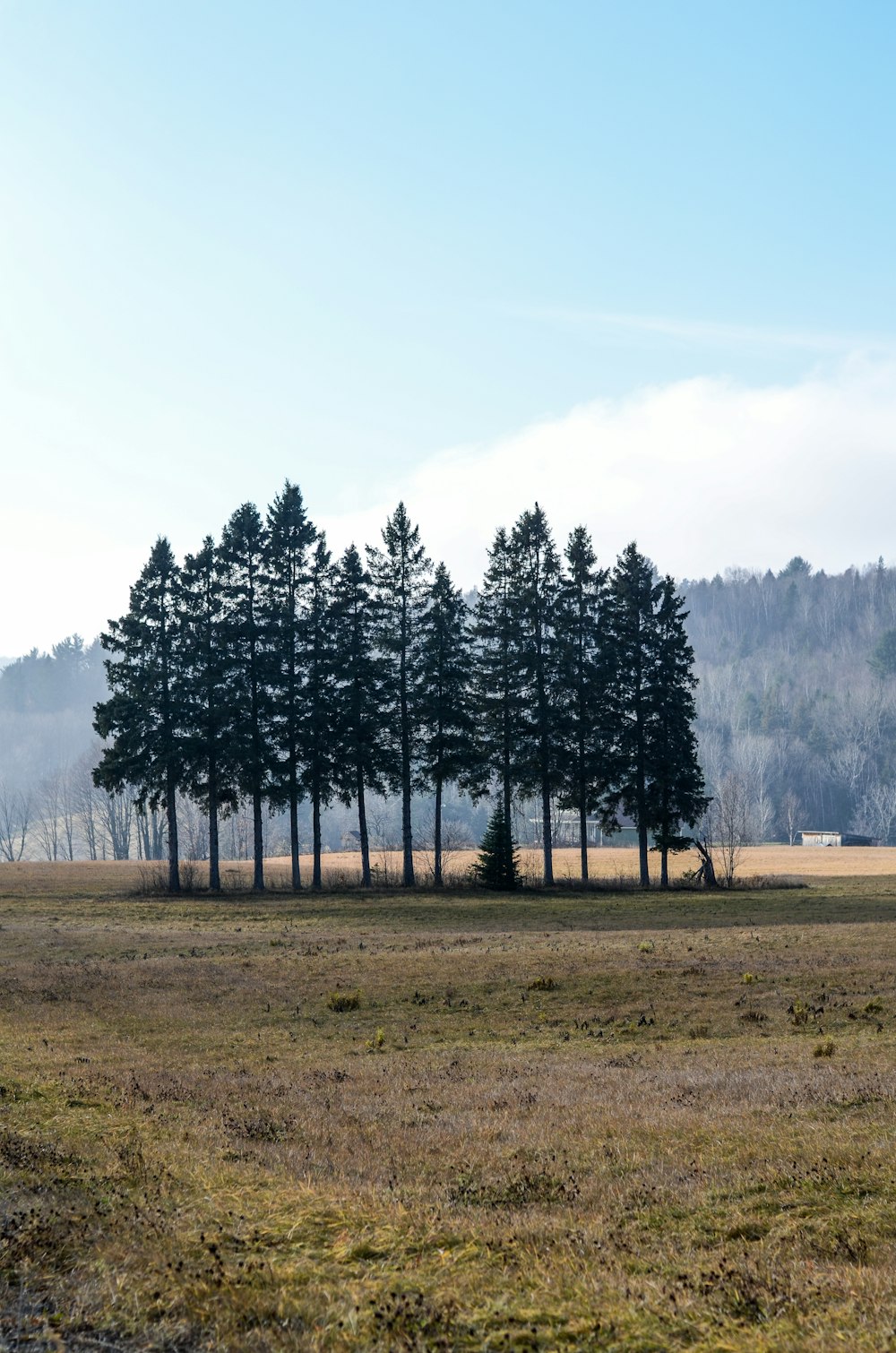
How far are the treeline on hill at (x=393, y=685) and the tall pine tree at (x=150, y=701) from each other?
111 millimetres

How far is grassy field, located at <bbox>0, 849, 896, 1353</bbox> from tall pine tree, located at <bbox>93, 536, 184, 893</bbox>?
31.3m

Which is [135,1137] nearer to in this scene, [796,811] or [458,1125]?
[458,1125]

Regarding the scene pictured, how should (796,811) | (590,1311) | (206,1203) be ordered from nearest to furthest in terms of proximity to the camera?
(590,1311) < (206,1203) < (796,811)

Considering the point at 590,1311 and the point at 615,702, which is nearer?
the point at 590,1311

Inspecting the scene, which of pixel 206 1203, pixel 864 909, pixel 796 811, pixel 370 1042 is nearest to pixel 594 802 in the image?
pixel 864 909

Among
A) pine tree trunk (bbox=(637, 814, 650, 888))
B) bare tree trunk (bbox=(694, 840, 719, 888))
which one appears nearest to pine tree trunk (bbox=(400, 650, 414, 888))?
pine tree trunk (bbox=(637, 814, 650, 888))

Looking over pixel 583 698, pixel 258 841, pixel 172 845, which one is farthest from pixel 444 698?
Answer: pixel 172 845

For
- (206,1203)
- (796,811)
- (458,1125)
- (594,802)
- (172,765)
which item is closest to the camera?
(206,1203)

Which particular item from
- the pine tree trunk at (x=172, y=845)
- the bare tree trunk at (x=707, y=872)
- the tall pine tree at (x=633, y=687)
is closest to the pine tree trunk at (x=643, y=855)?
the tall pine tree at (x=633, y=687)

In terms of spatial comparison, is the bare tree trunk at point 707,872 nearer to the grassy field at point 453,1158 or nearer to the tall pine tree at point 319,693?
the tall pine tree at point 319,693

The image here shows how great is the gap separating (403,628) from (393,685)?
3.38 m

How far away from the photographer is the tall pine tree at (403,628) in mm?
60634

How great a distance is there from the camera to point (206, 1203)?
313 inches

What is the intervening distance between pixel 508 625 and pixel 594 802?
37.4 ft
